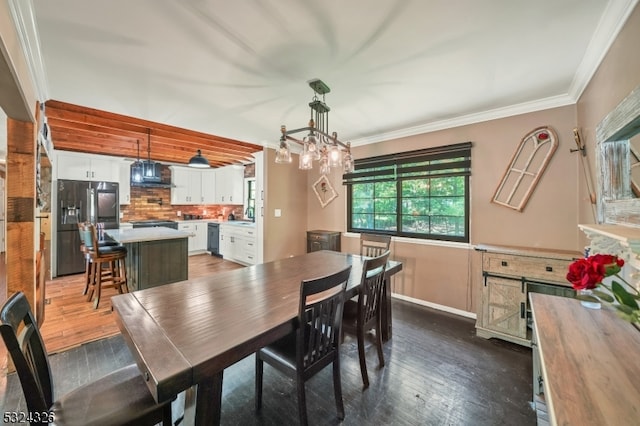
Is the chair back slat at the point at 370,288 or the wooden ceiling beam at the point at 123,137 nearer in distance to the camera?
the chair back slat at the point at 370,288

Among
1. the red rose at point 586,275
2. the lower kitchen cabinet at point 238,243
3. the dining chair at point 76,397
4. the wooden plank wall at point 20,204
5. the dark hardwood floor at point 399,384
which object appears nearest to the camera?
the red rose at point 586,275

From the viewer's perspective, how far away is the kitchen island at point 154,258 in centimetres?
328

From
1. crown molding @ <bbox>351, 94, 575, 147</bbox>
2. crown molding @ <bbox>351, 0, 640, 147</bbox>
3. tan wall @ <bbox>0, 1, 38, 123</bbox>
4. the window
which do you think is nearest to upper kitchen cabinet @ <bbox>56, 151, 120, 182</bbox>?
tan wall @ <bbox>0, 1, 38, 123</bbox>

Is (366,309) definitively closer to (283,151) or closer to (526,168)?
(283,151)

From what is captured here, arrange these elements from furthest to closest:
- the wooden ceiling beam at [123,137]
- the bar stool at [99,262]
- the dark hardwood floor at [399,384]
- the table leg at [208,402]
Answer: the bar stool at [99,262] < the wooden ceiling beam at [123,137] < the dark hardwood floor at [399,384] < the table leg at [208,402]

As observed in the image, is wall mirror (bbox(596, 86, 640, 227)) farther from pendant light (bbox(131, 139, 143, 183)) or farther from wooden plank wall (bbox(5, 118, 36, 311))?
pendant light (bbox(131, 139, 143, 183))

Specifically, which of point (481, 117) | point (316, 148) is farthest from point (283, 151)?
point (481, 117)

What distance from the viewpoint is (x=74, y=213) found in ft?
14.9

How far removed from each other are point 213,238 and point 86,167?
110 inches

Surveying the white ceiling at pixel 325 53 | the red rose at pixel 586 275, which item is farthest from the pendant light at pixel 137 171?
the red rose at pixel 586 275

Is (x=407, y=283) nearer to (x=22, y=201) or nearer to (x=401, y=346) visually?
(x=401, y=346)

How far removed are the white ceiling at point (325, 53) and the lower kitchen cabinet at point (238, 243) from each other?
2.86 metres

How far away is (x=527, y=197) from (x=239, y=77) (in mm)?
3046

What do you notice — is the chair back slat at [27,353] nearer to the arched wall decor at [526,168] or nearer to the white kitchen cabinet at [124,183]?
the arched wall decor at [526,168]
